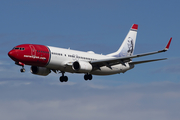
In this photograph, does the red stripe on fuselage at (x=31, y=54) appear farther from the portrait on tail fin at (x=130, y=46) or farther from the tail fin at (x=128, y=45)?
the portrait on tail fin at (x=130, y=46)

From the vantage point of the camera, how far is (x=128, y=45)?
8106 cm

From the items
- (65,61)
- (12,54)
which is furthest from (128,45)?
(12,54)

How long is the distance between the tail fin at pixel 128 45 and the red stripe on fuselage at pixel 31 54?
61.8 ft

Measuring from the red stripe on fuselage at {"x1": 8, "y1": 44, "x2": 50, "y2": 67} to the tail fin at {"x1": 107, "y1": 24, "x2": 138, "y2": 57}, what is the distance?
1883 centimetres

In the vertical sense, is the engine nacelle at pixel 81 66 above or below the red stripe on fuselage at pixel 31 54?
below

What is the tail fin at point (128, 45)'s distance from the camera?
78863 millimetres

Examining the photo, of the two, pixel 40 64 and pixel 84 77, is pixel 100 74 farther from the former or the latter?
pixel 40 64

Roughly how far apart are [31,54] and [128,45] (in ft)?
86.1

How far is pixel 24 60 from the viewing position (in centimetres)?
6056

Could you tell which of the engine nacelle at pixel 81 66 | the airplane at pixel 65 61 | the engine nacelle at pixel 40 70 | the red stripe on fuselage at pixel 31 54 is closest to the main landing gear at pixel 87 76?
the airplane at pixel 65 61

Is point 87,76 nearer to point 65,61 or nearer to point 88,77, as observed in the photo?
point 88,77

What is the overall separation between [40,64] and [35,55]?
72.3 inches

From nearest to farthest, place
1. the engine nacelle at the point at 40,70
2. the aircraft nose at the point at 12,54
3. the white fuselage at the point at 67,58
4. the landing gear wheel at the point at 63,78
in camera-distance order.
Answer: the aircraft nose at the point at 12,54 < the white fuselage at the point at 67,58 < the engine nacelle at the point at 40,70 < the landing gear wheel at the point at 63,78

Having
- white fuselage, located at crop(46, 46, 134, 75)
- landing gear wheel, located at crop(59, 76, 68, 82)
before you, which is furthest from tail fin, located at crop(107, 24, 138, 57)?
landing gear wheel, located at crop(59, 76, 68, 82)
